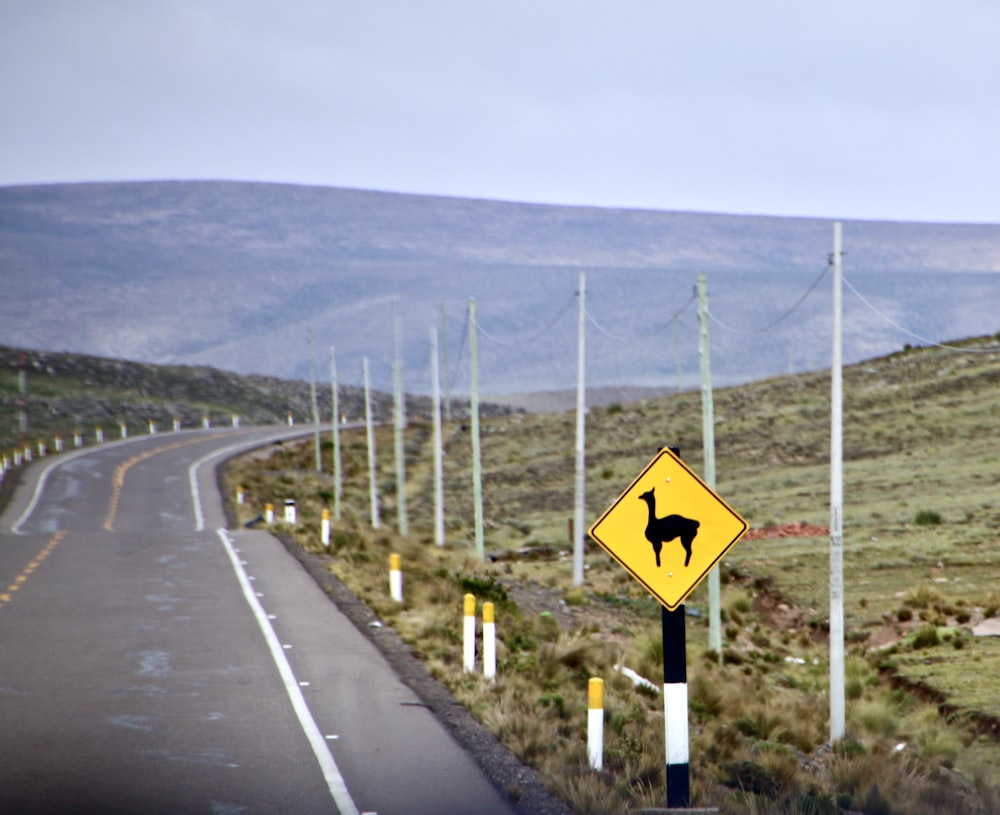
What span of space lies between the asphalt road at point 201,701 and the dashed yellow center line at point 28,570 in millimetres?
64

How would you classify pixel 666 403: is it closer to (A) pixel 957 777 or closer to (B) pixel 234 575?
(B) pixel 234 575

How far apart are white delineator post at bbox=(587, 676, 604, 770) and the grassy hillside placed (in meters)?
0.17

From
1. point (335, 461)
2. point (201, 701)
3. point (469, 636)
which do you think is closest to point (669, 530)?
point (201, 701)

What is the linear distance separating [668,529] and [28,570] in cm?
Result: 1997

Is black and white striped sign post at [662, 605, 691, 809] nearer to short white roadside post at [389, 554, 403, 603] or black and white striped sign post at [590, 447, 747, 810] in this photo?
black and white striped sign post at [590, 447, 747, 810]

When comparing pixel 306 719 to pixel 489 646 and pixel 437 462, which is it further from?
pixel 437 462

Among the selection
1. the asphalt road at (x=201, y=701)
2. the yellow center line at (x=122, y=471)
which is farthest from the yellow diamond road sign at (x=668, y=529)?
the yellow center line at (x=122, y=471)

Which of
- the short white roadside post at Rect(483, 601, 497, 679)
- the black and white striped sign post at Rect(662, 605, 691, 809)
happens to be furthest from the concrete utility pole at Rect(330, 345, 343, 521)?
the black and white striped sign post at Rect(662, 605, 691, 809)

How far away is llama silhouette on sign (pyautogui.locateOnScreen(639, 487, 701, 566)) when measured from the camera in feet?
33.2

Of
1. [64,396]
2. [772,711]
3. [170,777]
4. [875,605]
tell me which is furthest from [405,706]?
[64,396]

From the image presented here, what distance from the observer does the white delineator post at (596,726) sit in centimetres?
1164

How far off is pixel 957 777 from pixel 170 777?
9719mm

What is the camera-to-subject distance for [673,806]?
9.98 metres

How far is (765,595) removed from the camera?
35.8m
